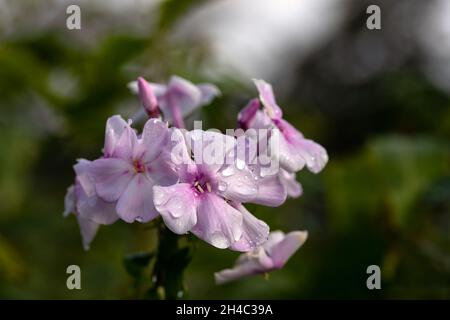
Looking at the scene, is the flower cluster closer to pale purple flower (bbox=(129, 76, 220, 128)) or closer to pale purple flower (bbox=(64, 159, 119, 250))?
pale purple flower (bbox=(64, 159, 119, 250))

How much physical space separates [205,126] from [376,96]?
1.32m

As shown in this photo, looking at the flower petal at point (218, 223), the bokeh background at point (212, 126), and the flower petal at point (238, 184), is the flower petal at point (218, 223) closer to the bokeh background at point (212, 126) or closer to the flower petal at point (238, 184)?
the flower petal at point (238, 184)

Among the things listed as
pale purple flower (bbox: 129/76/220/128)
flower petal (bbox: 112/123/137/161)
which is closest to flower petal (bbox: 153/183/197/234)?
flower petal (bbox: 112/123/137/161)

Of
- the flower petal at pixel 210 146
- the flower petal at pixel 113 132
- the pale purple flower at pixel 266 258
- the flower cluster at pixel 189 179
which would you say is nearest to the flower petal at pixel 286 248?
the pale purple flower at pixel 266 258

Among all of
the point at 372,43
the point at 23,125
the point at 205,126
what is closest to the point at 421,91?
the point at 205,126

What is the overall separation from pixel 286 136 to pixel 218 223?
235 mm

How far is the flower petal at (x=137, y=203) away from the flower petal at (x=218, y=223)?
69mm

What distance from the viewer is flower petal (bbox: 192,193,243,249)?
984 mm

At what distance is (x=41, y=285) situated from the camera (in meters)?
2.22

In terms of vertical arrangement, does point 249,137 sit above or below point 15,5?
below

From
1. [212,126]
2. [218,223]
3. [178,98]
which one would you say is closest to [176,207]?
[218,223]

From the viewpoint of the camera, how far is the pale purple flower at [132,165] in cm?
102
